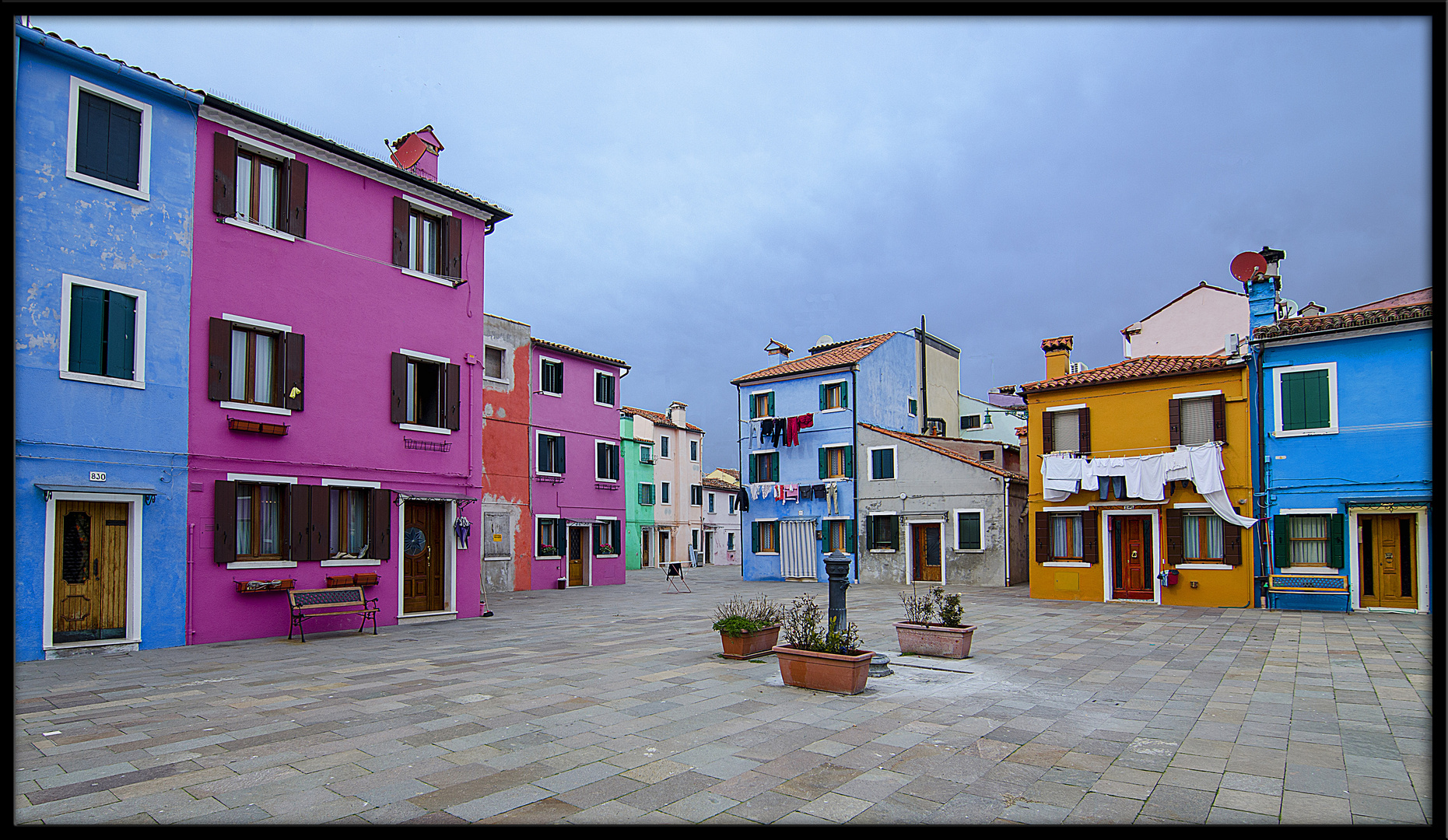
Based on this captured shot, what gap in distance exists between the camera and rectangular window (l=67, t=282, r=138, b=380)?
1209cm

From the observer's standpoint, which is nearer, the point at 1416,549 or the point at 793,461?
the point at 1416,549

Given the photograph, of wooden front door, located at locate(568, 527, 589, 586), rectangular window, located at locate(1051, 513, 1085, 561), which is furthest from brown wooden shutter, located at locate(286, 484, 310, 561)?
rectangular window, located at locate(1051, 513, 1085, 561)

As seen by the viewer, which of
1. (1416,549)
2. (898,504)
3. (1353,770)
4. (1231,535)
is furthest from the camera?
(898,504)

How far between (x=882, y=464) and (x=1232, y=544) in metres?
12.7

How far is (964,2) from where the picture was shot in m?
2.14

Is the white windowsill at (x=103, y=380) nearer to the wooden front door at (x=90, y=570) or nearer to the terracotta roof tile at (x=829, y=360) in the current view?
the wooden front door at (x=90, y=570)

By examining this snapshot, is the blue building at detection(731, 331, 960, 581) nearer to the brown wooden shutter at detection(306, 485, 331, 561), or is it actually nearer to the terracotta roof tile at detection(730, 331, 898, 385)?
the terracotta roof tile at detection(730, 331, 898, 385)

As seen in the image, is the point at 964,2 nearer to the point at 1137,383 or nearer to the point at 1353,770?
the point at 1353,770

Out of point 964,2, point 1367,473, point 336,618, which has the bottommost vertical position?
point 336,618

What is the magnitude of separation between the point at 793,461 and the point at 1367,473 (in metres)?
19.1

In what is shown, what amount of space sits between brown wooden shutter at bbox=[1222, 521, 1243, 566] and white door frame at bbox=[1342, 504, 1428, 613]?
204 centimetres

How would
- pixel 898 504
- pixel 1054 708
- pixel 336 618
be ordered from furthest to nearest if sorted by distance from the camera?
pixel 898 504 < pixel 336 618 < pixel 1054 708

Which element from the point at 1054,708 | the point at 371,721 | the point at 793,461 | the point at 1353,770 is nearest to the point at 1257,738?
the point at 1353,770

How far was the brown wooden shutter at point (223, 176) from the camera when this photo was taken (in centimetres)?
1384
